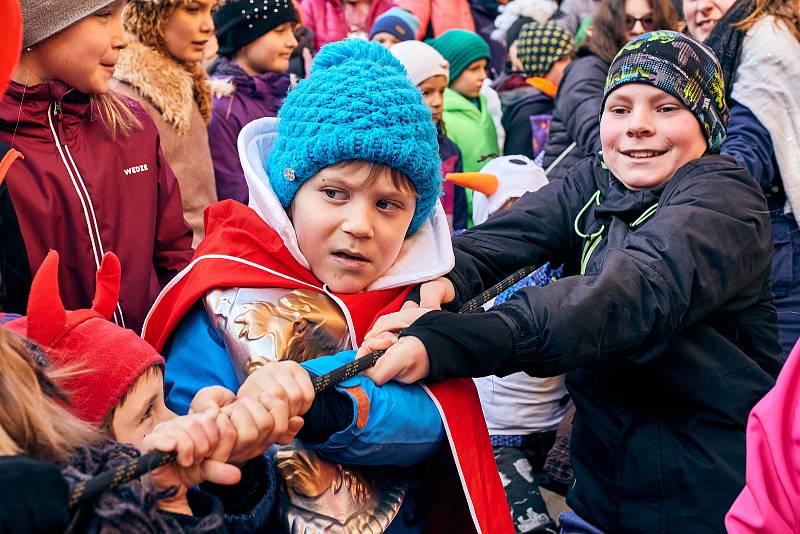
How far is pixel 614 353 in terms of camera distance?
202 cm

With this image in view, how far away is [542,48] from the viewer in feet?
20.1

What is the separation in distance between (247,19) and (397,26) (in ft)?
7.46

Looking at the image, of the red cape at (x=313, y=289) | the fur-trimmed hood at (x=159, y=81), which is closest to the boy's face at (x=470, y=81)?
the fur-trimmed hood at (x=159, y=81)

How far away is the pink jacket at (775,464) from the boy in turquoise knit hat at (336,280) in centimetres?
56

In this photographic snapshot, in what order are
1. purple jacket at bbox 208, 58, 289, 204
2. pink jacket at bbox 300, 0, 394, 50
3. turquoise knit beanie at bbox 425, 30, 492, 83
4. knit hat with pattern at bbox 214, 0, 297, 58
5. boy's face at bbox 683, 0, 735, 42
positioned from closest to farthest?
1. purple jacket at bbox 208, 58, 289, 204
2. boy's face at bbox 683, 0, 735, 42
3. knit hat with pattern at bbox 214, 0, 297, 58
4. turquoise knit beanie at bbox 425, 30, 492, 83
5. pink jacket at bbox 300, 0, 394, 50

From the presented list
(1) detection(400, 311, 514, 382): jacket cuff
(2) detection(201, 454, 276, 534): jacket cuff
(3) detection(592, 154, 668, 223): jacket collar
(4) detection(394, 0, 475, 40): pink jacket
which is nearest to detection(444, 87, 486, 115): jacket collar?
(4) detection(394, 0, 475, 40): pink jacket

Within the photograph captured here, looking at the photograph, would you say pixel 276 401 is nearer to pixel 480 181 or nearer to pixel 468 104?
pixel 480 181

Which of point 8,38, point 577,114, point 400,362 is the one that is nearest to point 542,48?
point 577,114

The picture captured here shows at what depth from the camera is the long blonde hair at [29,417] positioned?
1347 mm

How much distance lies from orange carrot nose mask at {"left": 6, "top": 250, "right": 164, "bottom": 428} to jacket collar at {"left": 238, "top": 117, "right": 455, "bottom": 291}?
506mm

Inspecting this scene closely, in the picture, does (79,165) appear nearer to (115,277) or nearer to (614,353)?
(115,277)

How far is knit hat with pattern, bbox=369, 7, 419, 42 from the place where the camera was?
23.1 ft

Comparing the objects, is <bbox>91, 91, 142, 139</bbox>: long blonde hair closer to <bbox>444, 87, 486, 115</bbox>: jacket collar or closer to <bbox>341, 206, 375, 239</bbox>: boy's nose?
<bbox>341, 206, 375, 239</bbox>: boy's nose

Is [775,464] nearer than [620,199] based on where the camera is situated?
Yes
